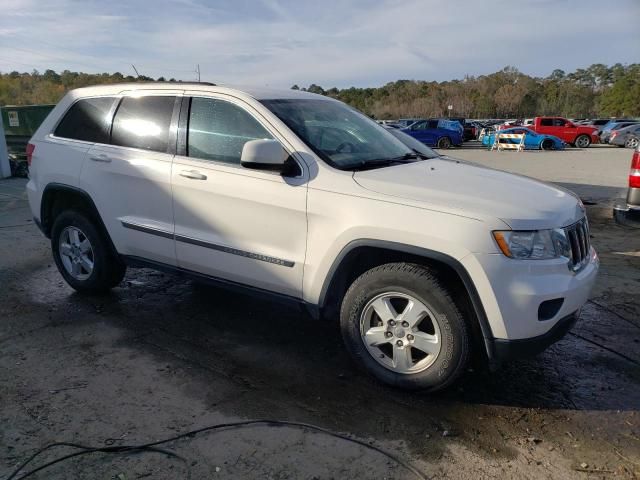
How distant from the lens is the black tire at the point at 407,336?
9.71 feet

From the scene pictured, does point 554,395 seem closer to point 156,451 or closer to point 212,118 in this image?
point 156,451

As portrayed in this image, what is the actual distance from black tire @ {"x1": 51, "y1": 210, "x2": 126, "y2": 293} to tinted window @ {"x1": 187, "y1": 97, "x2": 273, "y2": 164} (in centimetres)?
135

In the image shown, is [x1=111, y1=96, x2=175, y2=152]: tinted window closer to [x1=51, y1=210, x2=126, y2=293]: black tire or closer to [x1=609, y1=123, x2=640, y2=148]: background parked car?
[x1=51, y1=210, x2=126, y2=293]: black tire

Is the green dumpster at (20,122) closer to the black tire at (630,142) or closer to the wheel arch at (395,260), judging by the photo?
the wheel arch at (395,260)

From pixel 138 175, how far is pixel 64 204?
4.14 feet

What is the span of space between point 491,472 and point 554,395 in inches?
38.0

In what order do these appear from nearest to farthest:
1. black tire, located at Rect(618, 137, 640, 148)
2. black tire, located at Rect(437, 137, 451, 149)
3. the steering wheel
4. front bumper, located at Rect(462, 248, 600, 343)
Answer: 1. front bumper, located at Rect(462, 248, 600, 343)
2. the steering wheel
3. black tire, located at Rect(618, 137, 640, 148)
4. black tire, located at Rect(437, 137, 451, 149)

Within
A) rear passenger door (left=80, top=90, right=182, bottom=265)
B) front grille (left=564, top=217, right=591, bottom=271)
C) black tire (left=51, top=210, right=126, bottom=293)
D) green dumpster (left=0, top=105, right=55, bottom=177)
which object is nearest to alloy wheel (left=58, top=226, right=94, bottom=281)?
black tire (left=51, top=210, right=126, bottom=293)

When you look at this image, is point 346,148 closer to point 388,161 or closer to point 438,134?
point 388,161

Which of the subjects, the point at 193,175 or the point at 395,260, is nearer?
the point at 395,260

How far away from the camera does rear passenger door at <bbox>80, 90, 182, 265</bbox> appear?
396 centimetres

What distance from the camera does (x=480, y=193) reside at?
3045 mm

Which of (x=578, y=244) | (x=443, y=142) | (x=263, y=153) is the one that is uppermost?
(x=263, y=153)

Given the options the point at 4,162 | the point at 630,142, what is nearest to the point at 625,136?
the point at 630,142
